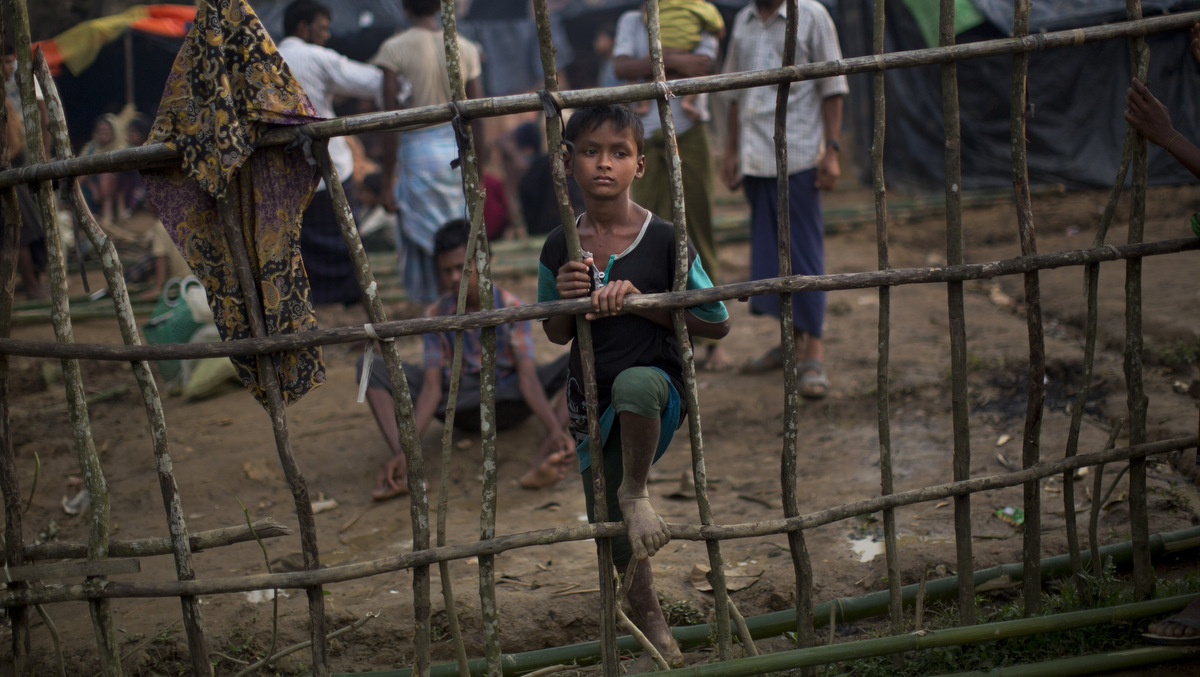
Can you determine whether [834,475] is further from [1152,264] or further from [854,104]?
[854,104]

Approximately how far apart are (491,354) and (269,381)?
0.55m

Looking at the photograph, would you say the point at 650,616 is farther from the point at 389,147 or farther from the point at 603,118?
the point at 389,147

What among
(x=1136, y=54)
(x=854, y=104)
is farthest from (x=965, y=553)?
(x=854, y=104)

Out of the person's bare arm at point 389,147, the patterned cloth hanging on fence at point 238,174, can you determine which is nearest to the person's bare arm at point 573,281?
the patterned cloth hanging on fence at point 238,174

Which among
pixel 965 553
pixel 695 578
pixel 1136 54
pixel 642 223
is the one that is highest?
pixel 1136 54

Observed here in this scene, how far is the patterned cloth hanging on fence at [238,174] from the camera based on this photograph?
6.59 feet

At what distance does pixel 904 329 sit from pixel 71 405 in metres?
4.41

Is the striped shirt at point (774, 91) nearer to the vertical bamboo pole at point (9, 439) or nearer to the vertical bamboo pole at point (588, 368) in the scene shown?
the vertical bamboo pole at point (588, 368)

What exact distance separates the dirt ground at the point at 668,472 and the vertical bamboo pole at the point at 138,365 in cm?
29

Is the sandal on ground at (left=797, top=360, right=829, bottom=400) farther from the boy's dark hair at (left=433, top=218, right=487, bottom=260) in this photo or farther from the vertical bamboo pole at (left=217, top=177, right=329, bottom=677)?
the vertical bamboo pole at (left=217, top=177, right=329, bottom=677)

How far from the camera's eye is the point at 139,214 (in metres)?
11.9

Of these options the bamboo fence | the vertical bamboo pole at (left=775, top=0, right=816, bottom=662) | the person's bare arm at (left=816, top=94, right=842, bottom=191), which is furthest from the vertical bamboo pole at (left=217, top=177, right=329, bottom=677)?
the person's bare arm at (left=816, top=94, right=842, bottom=191)

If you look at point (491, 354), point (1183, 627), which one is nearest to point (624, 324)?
point (491, 354)

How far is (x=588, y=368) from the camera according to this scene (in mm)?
2230
